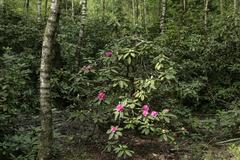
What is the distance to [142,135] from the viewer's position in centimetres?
636

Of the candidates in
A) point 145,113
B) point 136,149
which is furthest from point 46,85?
point 136,149

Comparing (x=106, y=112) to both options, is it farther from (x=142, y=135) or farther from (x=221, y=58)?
(x=221, y=58)

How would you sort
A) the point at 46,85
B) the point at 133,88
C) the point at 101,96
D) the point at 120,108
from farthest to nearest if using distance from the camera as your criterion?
the point at 133,88 < the point at 101,96 < the point at 120,108 < the point at 46,85

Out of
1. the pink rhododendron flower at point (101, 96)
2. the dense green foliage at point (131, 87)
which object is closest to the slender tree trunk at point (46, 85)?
the dense green foliage at point (131, 87)

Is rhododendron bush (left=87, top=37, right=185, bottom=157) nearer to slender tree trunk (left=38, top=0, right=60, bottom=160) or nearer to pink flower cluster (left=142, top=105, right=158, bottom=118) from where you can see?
pink flower cluster (left=142, top=105, right=158, bottom=118)

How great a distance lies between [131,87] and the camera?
19.8 ft

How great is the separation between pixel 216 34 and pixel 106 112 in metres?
5.07

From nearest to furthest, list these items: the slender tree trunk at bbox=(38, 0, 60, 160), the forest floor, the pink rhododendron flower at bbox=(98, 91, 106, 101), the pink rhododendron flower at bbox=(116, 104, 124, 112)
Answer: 1. the slender tree trunk at bbox=(38, 0, 60, 160)
2. the pink rhododendron flower at bbox=(116, 104, 124, 112)
3. the forest floor
4. the pink rhododendron flower at bbox=(98, 91, 106, 101)

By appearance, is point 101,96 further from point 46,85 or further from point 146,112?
point 46,85

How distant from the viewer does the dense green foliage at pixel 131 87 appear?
5.46 m

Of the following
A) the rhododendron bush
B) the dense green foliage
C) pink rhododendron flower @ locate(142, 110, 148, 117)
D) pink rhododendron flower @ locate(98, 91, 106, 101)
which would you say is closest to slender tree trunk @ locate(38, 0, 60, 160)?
the dense green foliage

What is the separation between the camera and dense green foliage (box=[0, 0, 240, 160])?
17.9 ft

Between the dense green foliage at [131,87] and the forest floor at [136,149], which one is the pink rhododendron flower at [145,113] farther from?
the forest floor at [136,149]

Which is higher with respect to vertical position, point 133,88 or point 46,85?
point 46,85
